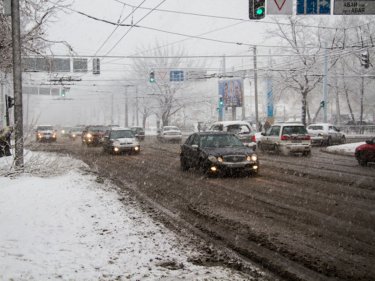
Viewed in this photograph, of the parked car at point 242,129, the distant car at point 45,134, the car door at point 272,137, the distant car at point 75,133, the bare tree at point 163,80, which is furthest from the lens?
the bare tree at point 163,80

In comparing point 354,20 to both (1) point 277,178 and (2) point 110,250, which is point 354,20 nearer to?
(1) point 277,178

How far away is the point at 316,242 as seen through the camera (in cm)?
656

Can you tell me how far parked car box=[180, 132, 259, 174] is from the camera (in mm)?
13953

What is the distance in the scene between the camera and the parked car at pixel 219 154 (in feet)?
45.8

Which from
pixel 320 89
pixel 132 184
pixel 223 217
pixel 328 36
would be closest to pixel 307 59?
pixel 328 36

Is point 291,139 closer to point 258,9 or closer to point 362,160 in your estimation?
point 362,160

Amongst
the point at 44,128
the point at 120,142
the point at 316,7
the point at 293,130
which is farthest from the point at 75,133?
the point at 316,7

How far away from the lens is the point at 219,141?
51.2 ft

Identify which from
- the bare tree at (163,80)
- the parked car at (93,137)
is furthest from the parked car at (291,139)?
the bare tree at (163,80)

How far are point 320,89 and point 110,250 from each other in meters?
60.4

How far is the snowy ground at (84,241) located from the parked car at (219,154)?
4.11 m

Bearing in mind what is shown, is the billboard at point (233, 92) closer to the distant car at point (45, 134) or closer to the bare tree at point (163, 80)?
the bare tree at point (163, 80)

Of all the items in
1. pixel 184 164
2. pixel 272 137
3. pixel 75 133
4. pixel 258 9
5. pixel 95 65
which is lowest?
pixel 184 164

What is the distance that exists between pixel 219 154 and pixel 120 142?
12527 mm
